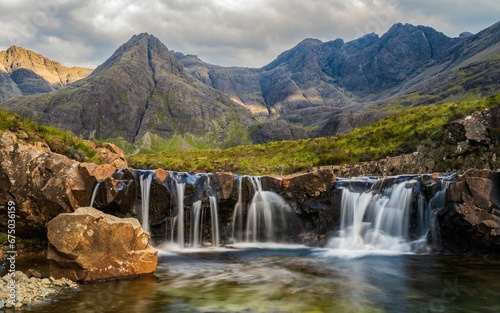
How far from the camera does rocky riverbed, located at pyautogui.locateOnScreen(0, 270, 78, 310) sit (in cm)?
1328

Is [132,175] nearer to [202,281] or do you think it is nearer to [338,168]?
[202,281]

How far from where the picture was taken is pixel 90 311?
13.2 m

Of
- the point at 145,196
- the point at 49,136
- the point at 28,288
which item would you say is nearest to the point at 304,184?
the point at 145,196

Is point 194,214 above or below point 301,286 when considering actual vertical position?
above

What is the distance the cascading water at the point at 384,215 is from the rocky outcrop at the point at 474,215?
1.46 metres

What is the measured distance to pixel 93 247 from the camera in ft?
55.2

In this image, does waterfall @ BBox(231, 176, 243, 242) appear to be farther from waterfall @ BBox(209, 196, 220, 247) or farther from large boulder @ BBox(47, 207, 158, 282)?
large boulder @ BBox(47, 207, 158, 282)

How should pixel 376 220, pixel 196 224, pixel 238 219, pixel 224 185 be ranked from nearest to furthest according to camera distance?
pixel 376 220 < pixel 196 224 < pixel 224 185 < pixel 238 219

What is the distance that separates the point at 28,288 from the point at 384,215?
76.1 ft

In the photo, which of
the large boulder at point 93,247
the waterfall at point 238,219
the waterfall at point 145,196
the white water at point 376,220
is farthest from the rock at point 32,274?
the white water at point 376,220

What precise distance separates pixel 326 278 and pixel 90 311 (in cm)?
1121

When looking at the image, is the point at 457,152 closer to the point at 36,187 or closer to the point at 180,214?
the point at 180,214

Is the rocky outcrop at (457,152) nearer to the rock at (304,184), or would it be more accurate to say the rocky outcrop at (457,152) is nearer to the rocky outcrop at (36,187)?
the rock at (304,184)

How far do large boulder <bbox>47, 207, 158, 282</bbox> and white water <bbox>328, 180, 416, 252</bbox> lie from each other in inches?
628
